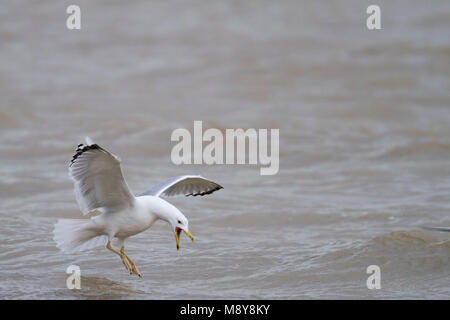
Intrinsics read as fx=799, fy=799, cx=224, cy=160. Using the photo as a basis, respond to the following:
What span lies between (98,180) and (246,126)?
7.10m

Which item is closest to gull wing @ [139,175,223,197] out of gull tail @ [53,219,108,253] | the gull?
the gull

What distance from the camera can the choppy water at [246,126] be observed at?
6.41m

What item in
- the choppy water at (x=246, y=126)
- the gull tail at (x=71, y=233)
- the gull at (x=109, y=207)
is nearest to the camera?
the gull at (x=109, y=207)

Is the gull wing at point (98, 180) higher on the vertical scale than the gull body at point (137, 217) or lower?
higher

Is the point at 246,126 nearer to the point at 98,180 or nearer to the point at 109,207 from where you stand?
the point at 109,207

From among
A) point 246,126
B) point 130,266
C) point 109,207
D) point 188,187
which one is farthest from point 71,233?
point 246,126

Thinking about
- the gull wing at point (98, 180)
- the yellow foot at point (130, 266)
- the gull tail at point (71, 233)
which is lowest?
the yellow foot at point (130, 266)

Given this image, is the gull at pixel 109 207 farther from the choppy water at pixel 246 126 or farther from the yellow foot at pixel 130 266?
the choppy water at pixel 246 126

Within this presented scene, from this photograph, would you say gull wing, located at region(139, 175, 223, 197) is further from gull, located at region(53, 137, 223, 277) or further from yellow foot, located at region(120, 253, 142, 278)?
yellow foot, located at region(120, 253, 142, 278)

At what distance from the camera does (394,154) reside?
11188 mm

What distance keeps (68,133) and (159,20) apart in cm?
642

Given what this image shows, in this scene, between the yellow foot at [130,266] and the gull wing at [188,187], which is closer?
the yellow foot at [130,266]

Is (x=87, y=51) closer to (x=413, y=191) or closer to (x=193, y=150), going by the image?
(x=193, y=150)

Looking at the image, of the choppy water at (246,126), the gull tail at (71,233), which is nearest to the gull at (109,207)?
the gull tail at (71,233)
